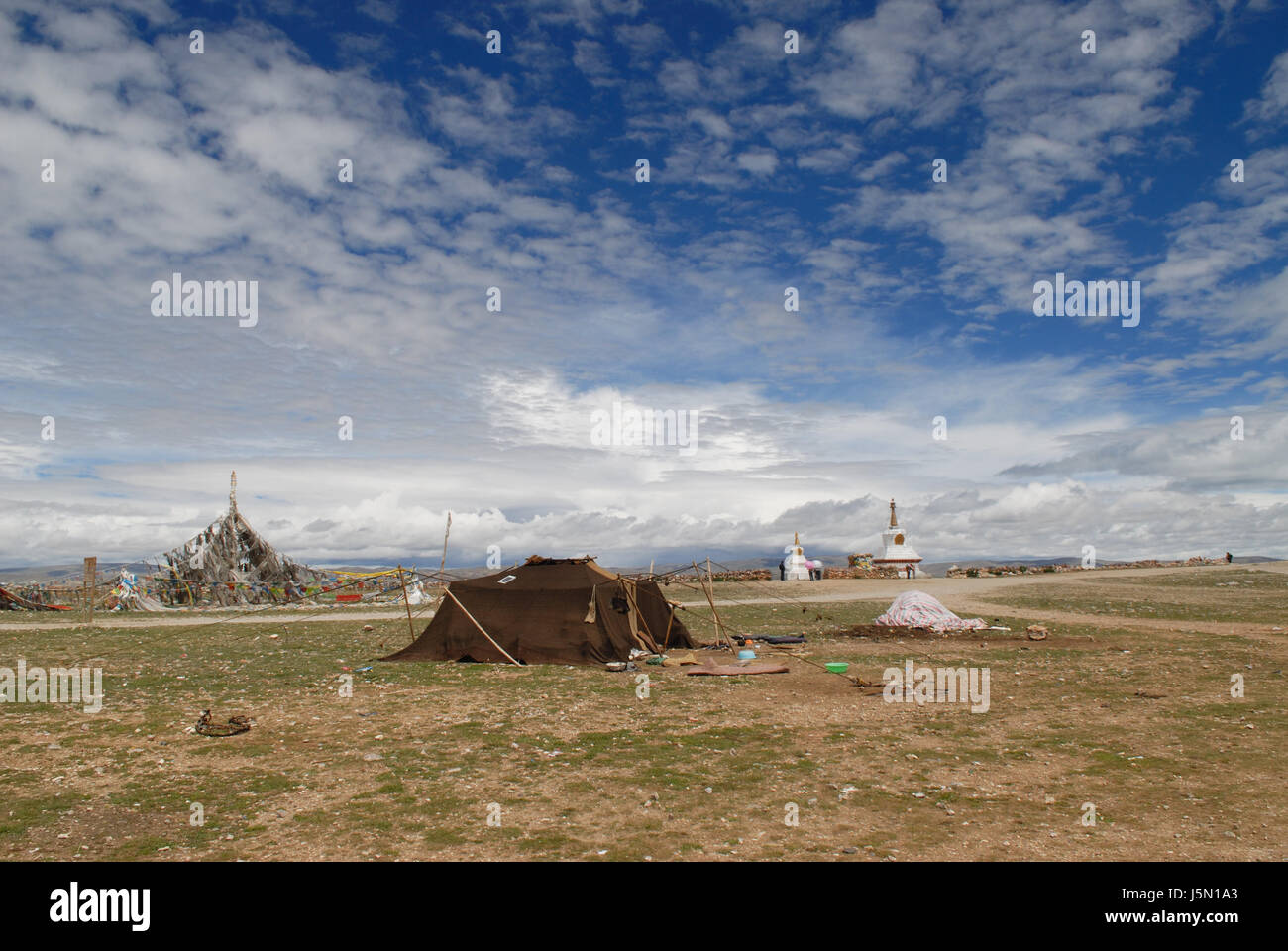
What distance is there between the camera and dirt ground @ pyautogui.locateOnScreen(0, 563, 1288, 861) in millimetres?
7035

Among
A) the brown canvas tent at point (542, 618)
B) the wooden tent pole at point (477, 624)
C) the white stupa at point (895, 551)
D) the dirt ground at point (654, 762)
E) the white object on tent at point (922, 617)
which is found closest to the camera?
the dirt ground at point (654, 762)

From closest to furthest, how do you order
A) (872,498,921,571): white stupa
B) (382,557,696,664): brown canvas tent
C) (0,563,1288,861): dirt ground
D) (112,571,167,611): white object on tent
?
(0,563,1288,861): dirt ground < (382,557,696,664): brown canvas tent < (112,571,167,611): white object on tent < (872,498,921,571): white stupa

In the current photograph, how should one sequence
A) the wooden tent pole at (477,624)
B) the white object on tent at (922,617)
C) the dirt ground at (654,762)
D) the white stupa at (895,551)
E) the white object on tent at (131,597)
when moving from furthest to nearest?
the white stupa at (895,551) → the white object on tent at (131,597) → the white object on tent at (922,617) → the wooden tent pole at (477,624) → the dirt ground at (654,762)

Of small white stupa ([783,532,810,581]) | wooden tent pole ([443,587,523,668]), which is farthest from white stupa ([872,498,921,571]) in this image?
wooden tent pole ([443,587,523,668])

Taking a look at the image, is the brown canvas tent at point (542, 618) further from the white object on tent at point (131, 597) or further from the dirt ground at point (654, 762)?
the white object on tent at point (131, 597)

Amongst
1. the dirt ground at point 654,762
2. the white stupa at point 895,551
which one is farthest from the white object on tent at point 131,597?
the white stupa at point 895,551

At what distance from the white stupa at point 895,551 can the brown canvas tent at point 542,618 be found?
42.3 m

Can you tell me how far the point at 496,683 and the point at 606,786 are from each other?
7509 millimetres

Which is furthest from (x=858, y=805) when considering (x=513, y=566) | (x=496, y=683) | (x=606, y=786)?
(x=513, y=566)

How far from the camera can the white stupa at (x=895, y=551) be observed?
58.4 meters

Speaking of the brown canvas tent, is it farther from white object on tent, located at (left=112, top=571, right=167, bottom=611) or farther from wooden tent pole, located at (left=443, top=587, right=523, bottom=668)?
white object on tent, located at (left=112, top=571, right=167, bottom=611)

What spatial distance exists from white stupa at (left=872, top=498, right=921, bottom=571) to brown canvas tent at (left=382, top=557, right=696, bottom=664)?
42.3 meters

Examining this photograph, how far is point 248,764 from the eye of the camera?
9.55 metres
